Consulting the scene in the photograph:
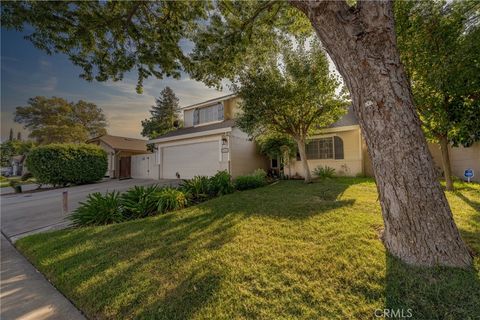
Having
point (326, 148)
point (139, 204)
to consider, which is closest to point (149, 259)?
point (139, 204)

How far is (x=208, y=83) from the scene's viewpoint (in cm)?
717

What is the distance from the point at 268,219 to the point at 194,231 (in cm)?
157

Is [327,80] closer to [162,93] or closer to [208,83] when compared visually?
[208,83]

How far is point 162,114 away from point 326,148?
2734 cm

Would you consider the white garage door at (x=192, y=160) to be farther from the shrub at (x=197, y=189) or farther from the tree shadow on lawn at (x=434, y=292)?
the tree shadow on lawn at (x=434, y=292)

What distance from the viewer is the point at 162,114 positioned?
3136cm

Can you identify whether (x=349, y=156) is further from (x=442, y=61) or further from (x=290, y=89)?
(x=442, y=61)

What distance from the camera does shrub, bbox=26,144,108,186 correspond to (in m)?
12.5

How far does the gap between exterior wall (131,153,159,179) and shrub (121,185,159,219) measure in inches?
324

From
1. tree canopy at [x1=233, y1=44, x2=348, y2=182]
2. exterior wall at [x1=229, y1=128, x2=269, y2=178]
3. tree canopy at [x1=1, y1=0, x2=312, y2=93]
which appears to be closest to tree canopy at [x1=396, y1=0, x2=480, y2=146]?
tree canopy at [x1=233, y1=44, x2=348, y2=182]

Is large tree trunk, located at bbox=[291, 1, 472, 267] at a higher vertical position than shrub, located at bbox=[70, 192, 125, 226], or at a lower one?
higher

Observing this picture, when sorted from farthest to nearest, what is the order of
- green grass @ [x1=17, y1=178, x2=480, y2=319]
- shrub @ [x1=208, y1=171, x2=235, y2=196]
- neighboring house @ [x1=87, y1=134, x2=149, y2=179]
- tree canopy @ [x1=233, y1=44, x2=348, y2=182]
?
neighboring house @ [x1=87, y1=134, x2=149, y2=179] < tree canopy @ [x1=233, y1=44, x2=348, y2=182] < shrub @ [x1=208, y1=171, x2=235, y2=196] < green grass @ [x1=17, y1=178, x2=480, y2=319]

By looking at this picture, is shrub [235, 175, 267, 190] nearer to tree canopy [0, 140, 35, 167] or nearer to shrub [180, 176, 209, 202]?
shrub [180, 176, 209, 202]

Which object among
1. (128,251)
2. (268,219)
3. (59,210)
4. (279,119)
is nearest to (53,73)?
(59,210)
